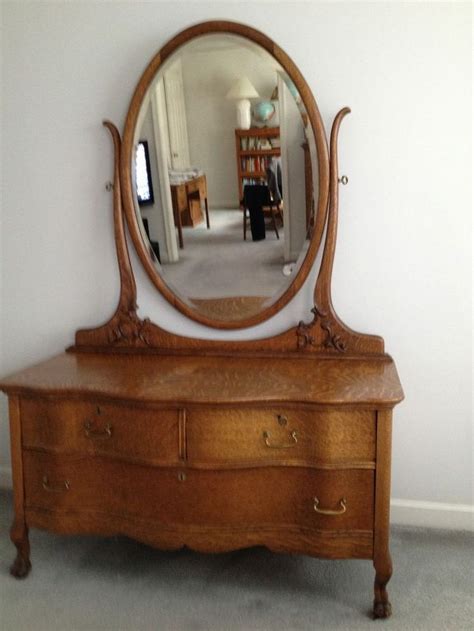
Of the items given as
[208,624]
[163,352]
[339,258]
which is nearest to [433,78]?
[339,258]

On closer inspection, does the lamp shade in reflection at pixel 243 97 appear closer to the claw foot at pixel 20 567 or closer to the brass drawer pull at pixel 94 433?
the brass drawer pull at pixel 94 433

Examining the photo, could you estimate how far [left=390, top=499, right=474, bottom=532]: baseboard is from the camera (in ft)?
7.36

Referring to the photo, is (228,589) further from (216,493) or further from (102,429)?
(102,429)

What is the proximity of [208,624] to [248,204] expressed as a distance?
4.32 feet

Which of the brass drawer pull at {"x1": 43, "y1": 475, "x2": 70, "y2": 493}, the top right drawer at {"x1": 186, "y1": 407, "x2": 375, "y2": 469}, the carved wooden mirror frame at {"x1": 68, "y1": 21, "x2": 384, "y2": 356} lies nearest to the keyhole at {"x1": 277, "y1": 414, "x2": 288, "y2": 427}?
the top right drawer at {"x1": 186, "y1": 407, "x2": 375, "y2": 469}

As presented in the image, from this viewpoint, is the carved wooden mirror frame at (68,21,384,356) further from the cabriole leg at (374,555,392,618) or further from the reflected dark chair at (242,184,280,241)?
the cabriole leg at (374,555,392,618)

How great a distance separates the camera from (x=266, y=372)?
6.58 ft

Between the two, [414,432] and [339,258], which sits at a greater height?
[339,258]

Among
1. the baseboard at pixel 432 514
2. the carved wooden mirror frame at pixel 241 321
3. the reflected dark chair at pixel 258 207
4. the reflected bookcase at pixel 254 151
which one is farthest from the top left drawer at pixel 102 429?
the baseboard at pixel 432 514

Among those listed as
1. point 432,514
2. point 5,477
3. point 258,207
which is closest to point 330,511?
point 432,514

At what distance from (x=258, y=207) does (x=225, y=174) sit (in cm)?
17

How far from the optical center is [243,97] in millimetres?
2066

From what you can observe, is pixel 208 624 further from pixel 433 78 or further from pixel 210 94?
pixel 433 78

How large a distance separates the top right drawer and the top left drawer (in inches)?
2.7
